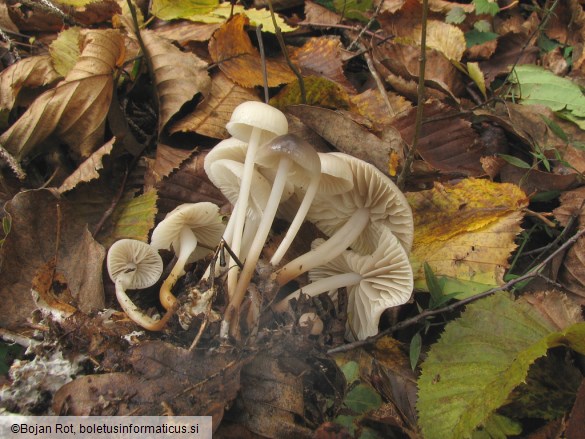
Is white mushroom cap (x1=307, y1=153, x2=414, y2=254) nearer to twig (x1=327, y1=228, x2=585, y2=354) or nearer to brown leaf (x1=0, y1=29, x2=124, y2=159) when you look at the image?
twig (x1=327, y1=228, x2=585, y2=354)

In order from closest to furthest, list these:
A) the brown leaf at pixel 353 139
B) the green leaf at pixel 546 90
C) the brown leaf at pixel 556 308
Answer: the brown leaf at pixel 556 308, the brown leaf at pixel 353 139, the green leaf at pixel 546 90

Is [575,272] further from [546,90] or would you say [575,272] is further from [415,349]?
[546,90]

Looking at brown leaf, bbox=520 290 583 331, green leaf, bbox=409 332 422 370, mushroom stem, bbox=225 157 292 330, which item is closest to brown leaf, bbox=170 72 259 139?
mushroom stem, bbox=225 157 292 330

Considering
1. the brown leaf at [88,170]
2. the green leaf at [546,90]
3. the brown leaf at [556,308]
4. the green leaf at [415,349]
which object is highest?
the brown leaf at [88,170]

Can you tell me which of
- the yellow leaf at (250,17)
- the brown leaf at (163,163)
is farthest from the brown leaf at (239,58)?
the brown leaf at (163,163)

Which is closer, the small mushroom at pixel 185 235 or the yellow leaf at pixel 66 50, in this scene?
the small mushroom at pixel 185 235

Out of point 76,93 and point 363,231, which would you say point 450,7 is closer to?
point 363,231

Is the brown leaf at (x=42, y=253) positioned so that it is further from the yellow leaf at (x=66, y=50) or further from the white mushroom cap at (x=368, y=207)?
the white mushroom cap at (x=368, y=207)
